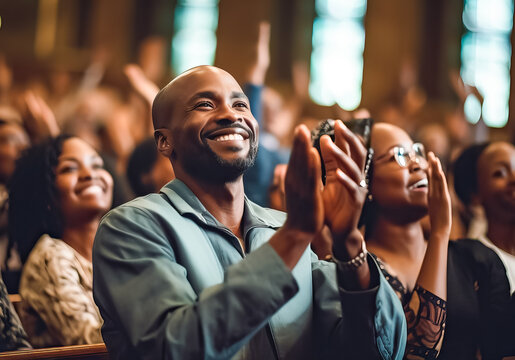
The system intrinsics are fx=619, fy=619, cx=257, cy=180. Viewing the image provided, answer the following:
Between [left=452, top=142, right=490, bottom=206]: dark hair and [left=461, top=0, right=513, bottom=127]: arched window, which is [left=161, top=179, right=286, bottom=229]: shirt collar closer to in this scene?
[left=452, top=142, right=490, bottom=206]: dark hair

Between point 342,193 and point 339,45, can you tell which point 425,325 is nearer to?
point 342,193

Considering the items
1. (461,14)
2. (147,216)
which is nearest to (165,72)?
(461,14)

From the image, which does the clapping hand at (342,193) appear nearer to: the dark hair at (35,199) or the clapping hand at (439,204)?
the clapping hand at (439,204)

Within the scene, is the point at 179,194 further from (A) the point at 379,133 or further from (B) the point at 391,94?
(B) the point at 391,94

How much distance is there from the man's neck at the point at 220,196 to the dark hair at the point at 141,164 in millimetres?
1956

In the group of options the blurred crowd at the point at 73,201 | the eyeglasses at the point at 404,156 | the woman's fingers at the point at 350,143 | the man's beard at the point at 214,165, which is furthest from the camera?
the eyeglasses at the point at 404,156

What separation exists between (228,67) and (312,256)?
350 inches

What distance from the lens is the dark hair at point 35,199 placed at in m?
2.54

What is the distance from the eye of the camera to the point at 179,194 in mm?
1626

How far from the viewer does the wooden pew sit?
171cm

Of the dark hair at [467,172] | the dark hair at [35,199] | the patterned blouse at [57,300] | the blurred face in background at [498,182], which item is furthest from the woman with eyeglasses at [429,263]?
the dark hair at [35,199]

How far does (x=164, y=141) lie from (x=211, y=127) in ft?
0.61

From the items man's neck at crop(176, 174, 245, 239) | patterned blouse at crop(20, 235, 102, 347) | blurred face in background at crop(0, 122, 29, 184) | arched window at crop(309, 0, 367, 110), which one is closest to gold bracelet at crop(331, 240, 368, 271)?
man's neck at crop(176, 174, 245, 239)

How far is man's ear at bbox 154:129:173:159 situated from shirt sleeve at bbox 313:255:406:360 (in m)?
0.55
